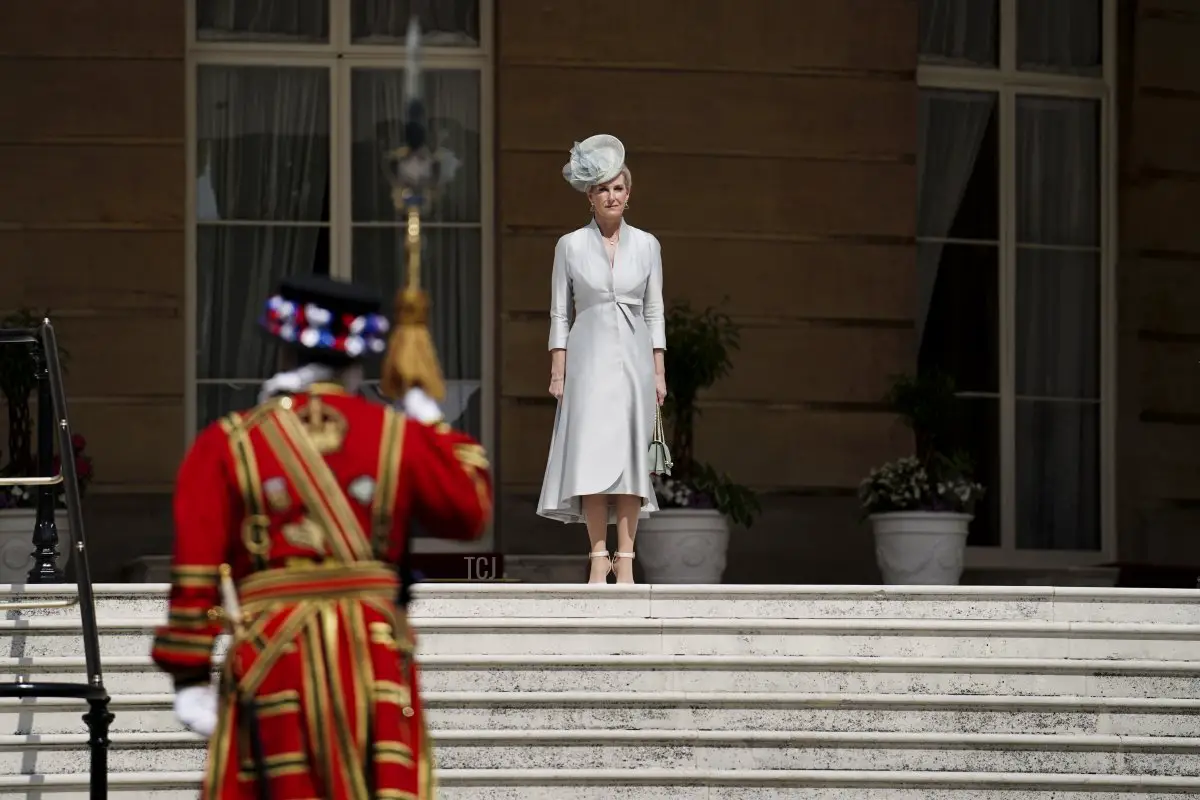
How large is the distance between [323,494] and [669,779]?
3.23 m

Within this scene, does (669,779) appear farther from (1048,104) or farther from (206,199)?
(1048,104)

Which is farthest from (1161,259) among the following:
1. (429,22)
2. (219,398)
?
(219,398)

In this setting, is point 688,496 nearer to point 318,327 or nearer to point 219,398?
point 219,398

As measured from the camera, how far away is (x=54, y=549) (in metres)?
8.09

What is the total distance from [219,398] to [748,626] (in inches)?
194

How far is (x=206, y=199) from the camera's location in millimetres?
12391

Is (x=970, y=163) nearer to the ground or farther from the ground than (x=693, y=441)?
farther from the ground

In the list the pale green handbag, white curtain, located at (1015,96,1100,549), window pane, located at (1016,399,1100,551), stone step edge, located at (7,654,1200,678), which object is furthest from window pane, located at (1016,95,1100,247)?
stone step edge, located at (7,654,1200,678)

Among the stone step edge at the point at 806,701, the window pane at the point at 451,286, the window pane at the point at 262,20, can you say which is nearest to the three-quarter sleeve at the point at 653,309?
the stone step edge at the point at 806,701

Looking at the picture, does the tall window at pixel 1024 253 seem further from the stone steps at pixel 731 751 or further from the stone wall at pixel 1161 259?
the stone steps at pixel 731 751

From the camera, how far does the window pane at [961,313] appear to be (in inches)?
502

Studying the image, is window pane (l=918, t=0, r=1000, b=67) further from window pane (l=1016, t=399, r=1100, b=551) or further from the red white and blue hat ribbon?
the red white and blue hat ribbon

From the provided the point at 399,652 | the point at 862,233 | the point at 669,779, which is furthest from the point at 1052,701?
the point at 862,233

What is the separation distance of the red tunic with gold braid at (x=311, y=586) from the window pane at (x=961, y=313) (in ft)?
27.3
